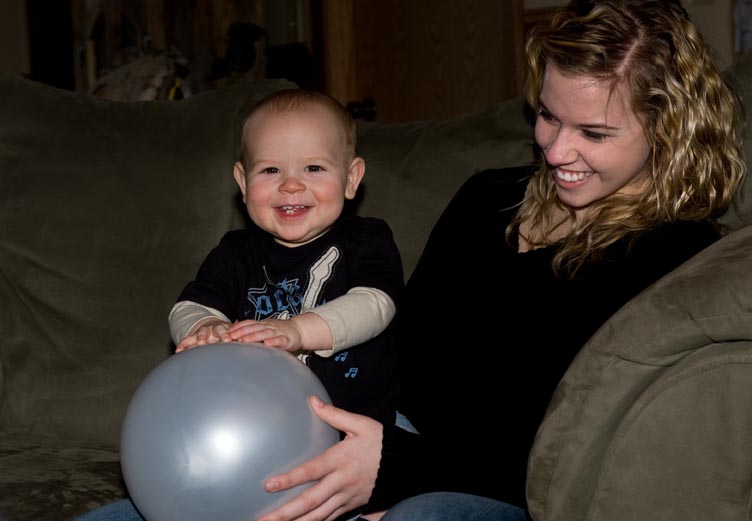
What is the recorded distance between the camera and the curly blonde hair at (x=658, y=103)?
1257 mm

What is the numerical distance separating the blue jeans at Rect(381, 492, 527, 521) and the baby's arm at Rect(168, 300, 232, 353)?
34 centimetres

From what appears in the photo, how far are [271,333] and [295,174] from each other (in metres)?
0.34

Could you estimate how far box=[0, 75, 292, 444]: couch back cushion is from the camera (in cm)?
187

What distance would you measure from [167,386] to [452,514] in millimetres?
401

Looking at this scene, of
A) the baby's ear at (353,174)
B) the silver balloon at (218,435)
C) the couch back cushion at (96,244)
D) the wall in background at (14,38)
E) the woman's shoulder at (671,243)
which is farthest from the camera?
the wall in background at (14,38)

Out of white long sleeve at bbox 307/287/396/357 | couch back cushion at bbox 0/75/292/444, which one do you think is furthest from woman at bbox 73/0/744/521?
couch back cushion at bbox 0/75/292/444

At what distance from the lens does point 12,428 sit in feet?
6.17

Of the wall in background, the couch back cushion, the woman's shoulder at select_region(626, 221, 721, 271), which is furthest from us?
the wall in background

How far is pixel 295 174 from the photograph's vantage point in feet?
4.86

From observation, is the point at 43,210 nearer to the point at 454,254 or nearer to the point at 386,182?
the point at 386,182

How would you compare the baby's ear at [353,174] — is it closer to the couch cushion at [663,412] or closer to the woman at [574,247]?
the woman at [574,247]

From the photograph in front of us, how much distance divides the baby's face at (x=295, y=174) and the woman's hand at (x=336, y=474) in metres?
0.40

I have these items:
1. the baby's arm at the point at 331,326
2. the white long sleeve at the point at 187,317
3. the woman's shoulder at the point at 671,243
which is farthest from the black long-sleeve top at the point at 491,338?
the white long sleeve at the point at 187,317

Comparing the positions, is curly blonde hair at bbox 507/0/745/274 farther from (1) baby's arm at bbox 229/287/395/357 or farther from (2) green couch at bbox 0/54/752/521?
(2) green couch at bbox 0/54/752/521
